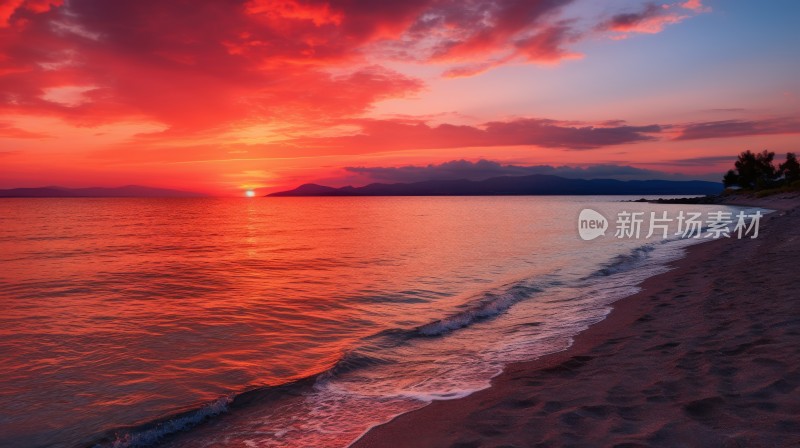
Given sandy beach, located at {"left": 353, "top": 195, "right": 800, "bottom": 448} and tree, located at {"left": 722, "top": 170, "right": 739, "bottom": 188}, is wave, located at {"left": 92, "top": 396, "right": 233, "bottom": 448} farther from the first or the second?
tree, located at {"left": 722, "top": 170, "right": 739, "bottom": 188}

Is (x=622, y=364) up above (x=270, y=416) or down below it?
above

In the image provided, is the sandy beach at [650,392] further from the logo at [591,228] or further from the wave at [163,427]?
the logo at [591,228]

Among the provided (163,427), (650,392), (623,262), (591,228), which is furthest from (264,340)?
(591,228)

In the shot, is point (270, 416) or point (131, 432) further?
point (270, 416)

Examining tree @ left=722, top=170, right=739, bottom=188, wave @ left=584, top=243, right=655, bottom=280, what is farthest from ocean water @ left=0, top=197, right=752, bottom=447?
tree @ left=722, top=170, right=739, bottom=188

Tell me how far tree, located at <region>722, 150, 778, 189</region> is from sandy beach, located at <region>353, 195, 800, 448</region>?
153 m

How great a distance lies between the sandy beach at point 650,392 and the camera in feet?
18.1

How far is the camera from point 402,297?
59.5 feet

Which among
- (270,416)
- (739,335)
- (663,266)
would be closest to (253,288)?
(270,416)

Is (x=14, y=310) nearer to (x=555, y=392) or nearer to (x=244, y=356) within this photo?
(x=244, y=356)

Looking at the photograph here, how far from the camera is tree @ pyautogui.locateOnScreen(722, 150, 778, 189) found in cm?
13250

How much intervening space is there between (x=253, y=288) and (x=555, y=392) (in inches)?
610

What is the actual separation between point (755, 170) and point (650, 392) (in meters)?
161

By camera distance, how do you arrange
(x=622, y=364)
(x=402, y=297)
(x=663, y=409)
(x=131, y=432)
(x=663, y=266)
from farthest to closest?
(x=663, y=266)
(x=402, y=297)
(x=622, y=364)
(x=131, y=432)
(x=663, y=409)
